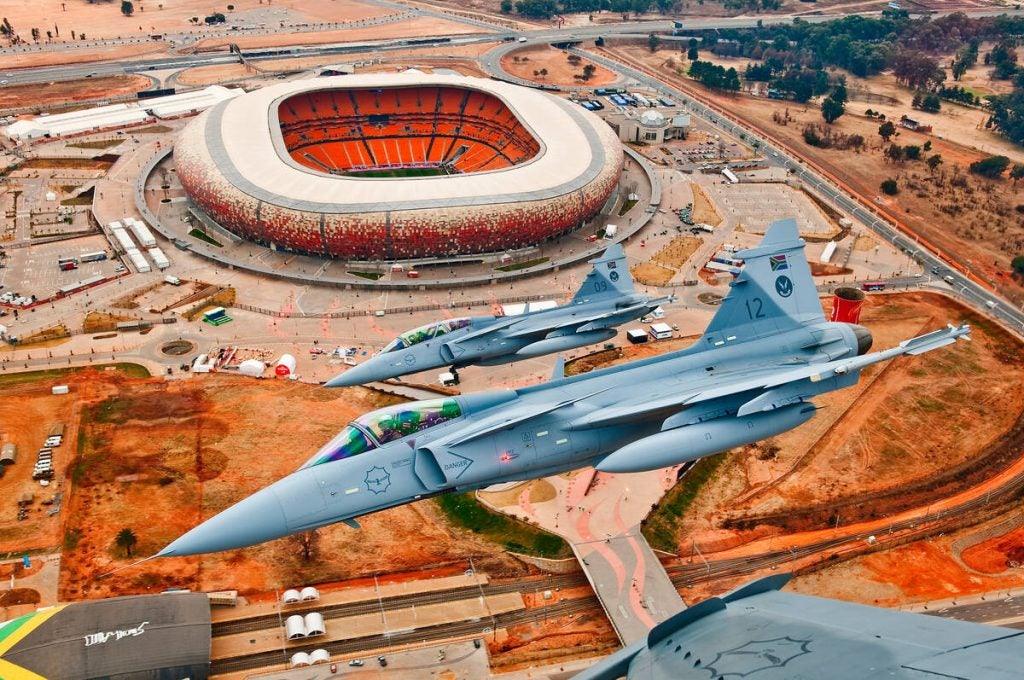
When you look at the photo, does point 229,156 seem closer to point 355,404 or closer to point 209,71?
point 355,404

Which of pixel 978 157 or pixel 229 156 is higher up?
pixel 229 156

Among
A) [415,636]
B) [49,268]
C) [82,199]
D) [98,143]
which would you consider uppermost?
[98,143]

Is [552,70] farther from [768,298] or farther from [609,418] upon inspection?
[609,418]

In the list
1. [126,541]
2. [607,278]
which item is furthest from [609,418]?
[126,541]

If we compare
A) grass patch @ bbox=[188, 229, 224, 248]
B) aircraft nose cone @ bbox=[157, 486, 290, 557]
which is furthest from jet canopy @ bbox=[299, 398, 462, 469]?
grass patch @ bbox=[188, 229, 224, 248]

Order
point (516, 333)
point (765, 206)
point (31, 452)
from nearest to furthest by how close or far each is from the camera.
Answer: point (31, 452)
point (516, 333)
point (765, 206)

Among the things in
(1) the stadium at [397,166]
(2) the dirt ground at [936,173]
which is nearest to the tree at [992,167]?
(2) the dirt ground at [936,173]

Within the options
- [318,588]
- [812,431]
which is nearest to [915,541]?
[812,431]

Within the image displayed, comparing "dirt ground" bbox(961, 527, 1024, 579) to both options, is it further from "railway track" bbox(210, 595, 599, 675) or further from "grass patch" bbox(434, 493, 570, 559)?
"grass patch" bbox(434, 493, 570, 559)
